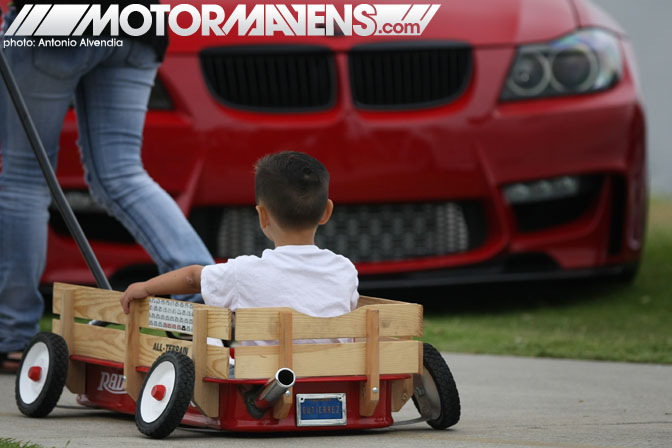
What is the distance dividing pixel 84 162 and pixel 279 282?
142 cm

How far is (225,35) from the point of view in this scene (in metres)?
5.59

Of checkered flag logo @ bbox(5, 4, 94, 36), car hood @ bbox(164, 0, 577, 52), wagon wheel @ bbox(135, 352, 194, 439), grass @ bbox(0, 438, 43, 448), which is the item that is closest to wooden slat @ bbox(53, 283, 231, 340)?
wagon wheel @ bbox(135, 352, 194, 439)

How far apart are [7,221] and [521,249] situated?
2.25 meters

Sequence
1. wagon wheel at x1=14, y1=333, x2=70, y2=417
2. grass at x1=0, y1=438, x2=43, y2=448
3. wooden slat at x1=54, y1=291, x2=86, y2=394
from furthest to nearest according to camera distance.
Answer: wooden slat at x1=54, y1=291, x2=86, y2=394, wagon wheel at x1=14, y1=333, x2=70, y2=417, grass at x1=0, y1=438, x2=43, y2=448

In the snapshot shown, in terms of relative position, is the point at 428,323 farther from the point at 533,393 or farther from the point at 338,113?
the point at 533,393

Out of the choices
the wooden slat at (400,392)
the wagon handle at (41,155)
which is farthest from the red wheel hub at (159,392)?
the wagon handle at (41,155)

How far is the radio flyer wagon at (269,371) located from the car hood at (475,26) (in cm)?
222

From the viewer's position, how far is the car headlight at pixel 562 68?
18.7 feet

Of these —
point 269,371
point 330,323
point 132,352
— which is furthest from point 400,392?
point 132,352

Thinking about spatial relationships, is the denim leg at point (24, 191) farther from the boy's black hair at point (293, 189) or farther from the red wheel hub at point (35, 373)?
the boy's black hair at point (293, 189)

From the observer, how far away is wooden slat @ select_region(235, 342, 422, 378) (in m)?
3.14

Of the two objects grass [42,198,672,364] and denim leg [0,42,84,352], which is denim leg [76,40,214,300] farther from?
grass [42,198,672,364]

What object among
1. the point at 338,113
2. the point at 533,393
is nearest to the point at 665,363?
the point at 533,393

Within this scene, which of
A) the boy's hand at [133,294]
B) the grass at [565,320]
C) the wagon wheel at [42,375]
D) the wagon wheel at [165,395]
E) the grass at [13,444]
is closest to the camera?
the grass at [13,444]
